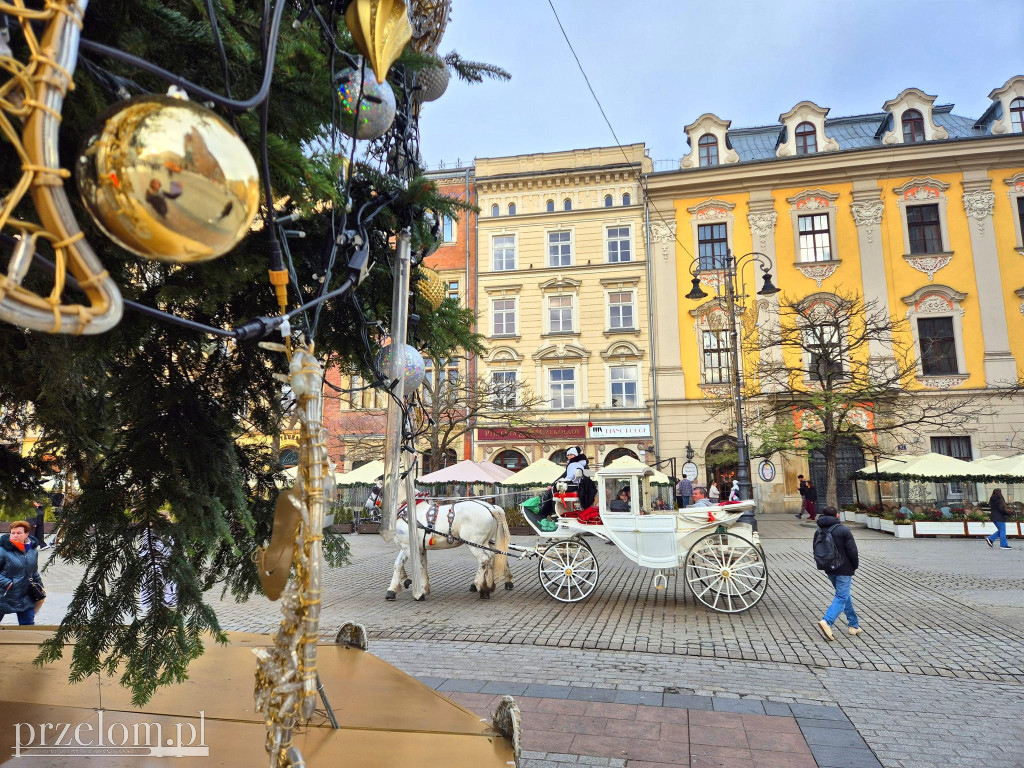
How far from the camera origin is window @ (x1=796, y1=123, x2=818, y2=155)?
30781mm

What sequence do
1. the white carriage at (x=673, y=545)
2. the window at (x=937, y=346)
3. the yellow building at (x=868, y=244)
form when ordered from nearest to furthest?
1. the white carriage at (x=673, y=545)
2. the yellow building at (x=868, y=244)
3. the window at (x=937, y=346)

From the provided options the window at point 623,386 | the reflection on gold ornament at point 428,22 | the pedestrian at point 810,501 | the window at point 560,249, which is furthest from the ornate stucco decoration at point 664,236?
the reflection on gold ornament at point 428,22

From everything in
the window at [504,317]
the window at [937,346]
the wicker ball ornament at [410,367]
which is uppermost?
the window at [504,317]

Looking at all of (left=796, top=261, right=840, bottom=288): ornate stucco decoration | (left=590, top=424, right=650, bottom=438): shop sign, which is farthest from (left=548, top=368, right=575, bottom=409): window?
(left=796, top=261, right=840, bottom=288): ornate stucco decoration

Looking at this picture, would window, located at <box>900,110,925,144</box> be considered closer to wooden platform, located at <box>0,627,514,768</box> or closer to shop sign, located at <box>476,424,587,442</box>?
shop sign, located at <box>476,424,587,442</box>

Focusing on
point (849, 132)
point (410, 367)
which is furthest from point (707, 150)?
point (410, 367)

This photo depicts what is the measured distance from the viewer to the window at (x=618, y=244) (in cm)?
3175

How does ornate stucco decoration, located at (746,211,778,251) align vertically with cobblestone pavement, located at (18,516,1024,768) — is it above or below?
above

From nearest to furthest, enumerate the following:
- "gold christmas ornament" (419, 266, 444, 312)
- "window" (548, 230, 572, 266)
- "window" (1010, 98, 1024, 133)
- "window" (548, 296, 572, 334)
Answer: "gold christmas ornament" (419, 266, 444, 312) < "window" (1010, 98, 1024, 133) < "window" (548, 296, 572, 334) < "window" (548, 230, 572, 266)

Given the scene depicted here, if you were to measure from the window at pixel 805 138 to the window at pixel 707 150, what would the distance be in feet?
12.4

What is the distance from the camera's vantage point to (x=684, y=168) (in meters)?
31.3

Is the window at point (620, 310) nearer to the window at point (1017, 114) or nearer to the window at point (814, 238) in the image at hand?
the window at point (814, 238)

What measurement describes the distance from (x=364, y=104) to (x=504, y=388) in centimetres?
2535

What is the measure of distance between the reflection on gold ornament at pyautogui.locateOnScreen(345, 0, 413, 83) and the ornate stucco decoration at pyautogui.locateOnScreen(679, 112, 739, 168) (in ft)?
105
